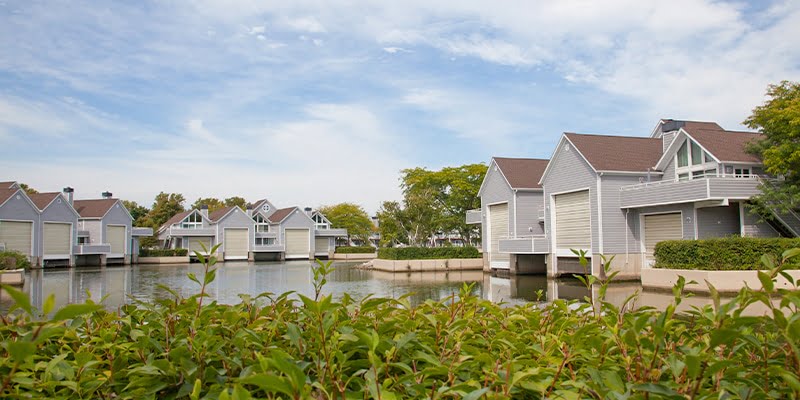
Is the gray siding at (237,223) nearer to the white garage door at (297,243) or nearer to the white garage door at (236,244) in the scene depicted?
the white garage door at (236,244)

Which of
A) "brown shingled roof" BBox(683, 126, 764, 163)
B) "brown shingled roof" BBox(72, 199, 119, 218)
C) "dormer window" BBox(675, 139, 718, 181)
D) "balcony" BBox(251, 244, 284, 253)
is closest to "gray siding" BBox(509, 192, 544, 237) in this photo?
"dormer window" BBox(675, 139, 718, 181)

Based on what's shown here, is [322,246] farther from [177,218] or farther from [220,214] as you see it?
[177,218]

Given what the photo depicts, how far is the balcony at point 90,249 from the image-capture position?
5412 centimetres

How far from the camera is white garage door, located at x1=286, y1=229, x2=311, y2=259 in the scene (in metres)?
71.6

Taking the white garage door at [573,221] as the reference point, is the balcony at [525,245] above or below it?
below

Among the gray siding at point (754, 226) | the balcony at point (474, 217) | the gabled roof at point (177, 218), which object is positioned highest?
the gabled roof at point (177, 218)

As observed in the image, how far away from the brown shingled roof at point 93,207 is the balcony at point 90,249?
404 cm

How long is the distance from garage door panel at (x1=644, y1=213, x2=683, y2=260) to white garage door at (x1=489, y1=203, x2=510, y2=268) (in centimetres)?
1041

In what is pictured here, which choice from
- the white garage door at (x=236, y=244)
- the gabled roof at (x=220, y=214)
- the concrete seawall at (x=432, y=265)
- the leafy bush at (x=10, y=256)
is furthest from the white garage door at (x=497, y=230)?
the gabled roof at (x=220, y=214)

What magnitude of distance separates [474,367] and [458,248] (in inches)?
1691

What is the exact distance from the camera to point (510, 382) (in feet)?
5.77

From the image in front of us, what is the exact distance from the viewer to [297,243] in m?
72.1

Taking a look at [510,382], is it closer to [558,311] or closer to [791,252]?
[791,252]

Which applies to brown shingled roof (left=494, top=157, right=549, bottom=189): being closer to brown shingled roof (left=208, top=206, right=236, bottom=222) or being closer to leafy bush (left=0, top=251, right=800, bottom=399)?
leafy bush (left=0, top=251, right=800, bottom=399)
